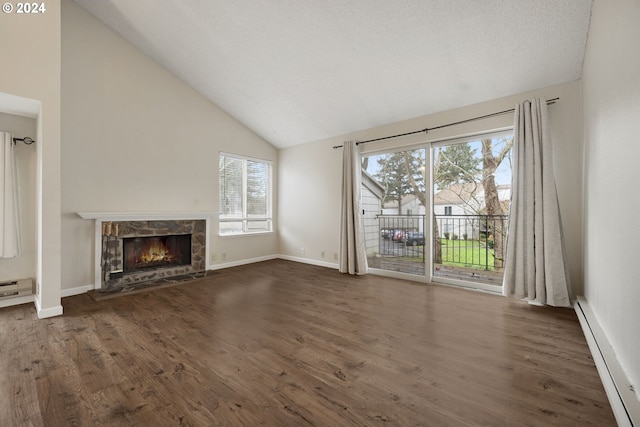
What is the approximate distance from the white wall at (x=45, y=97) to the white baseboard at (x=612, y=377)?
172 inches

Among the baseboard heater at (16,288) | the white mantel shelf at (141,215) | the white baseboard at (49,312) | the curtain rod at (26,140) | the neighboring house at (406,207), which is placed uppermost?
the curtain rod at (26,140)

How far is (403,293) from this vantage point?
345cm

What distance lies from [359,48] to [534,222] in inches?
110

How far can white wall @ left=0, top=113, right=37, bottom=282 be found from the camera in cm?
305

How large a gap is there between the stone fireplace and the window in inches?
25.2

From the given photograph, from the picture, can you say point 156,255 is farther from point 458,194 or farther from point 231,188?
point 458,194

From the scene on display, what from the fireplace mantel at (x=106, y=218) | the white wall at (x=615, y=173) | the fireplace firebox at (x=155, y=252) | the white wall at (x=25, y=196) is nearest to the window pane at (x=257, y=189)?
the fireplace firebox at (x=155, y=252)

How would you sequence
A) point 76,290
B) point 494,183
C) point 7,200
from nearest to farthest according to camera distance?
1. point 7,200
2. point 76,290
3. point 494,183

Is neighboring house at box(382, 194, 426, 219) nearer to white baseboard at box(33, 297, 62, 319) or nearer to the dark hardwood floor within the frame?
the dark hardwood floor

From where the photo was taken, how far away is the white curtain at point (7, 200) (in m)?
2.89

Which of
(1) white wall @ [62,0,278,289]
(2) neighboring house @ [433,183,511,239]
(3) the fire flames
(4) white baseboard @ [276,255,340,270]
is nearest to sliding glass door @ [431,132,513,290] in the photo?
(2) neighboring house @ [433,183,511,239]

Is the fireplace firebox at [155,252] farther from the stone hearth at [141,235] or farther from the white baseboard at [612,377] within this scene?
the white baseboard at [612,377]

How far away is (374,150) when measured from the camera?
177 inches

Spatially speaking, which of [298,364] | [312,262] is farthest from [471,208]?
[298,364]
